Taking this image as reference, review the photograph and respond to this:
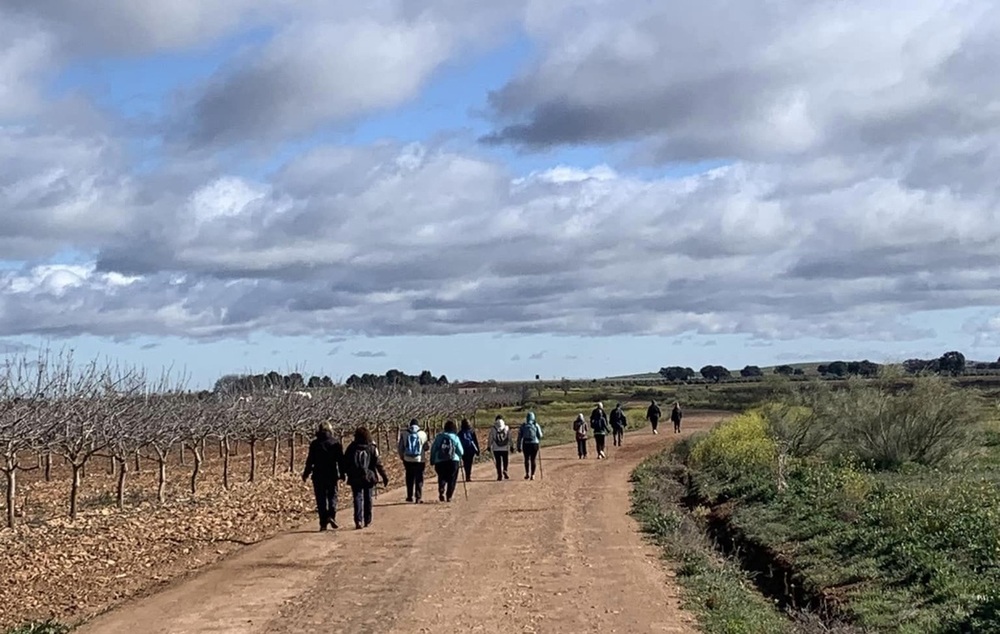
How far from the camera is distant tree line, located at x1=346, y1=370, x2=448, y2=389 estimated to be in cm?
7640

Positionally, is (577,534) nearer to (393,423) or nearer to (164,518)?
(164,518)

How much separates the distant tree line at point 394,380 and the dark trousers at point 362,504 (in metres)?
49.1

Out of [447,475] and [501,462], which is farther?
[501,462]

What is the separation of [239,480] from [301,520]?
49.1ft

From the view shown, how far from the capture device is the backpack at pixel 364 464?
59.3 feet

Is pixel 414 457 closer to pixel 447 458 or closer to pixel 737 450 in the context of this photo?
pixel 447 458

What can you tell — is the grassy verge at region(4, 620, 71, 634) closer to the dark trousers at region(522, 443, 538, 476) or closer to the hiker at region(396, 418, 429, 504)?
the hiker at region(396, 418, 429, 504)

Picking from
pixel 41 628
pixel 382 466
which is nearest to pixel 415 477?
pixel 382 466

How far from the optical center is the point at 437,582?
13422mm

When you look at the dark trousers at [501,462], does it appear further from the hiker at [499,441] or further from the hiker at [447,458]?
the hiker at [447,458]

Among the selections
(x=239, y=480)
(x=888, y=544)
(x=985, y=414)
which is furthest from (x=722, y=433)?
(x=888, y=544)

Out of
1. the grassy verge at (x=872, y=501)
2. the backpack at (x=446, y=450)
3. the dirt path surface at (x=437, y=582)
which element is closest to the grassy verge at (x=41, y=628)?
the dirt path surface at (x=437, y=582)

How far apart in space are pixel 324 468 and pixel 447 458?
4.32 metres

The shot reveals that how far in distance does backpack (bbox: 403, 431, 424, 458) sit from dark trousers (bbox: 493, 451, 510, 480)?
5.26 m
